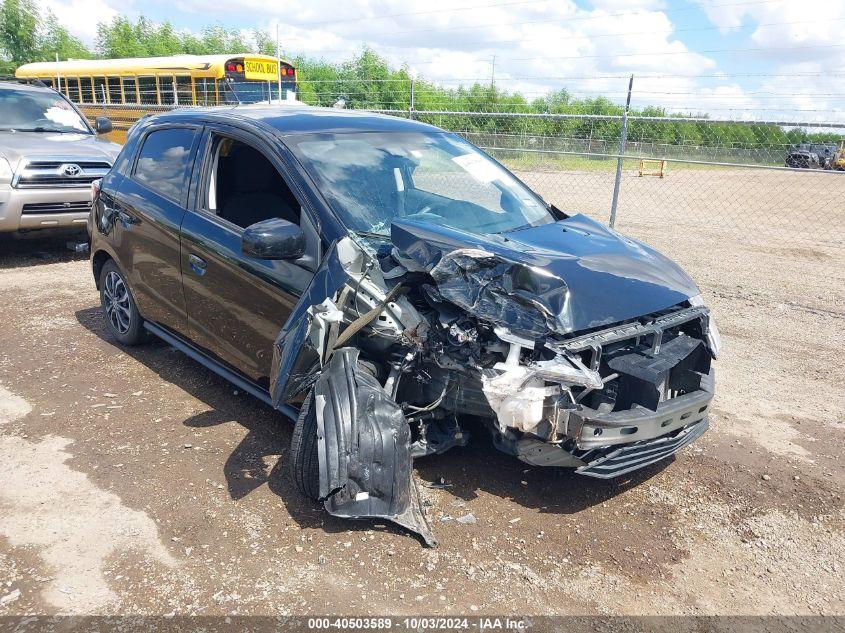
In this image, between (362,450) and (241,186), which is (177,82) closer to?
(241,186)

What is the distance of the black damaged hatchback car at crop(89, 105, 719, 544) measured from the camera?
298cm

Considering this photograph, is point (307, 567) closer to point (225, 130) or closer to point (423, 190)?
point (423, 190)

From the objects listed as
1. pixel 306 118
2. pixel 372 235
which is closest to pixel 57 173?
pixel 306 118

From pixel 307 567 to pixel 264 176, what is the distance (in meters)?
2.48

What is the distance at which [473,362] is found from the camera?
3.03 m

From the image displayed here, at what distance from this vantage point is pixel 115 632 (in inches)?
101

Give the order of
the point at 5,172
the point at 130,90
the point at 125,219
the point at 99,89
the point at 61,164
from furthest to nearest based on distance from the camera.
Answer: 1. the point at 99,89
2. the point at 130,90
3. the point at 61,164
4. the point at 5,172
5. the point at 125,219

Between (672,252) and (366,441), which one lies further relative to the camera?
(672,252)

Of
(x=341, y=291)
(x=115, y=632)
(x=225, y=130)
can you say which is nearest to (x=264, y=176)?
(x=225, y=130)

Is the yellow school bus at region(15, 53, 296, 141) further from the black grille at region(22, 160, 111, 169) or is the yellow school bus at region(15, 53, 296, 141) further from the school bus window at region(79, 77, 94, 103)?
the black grille at region(22, 160, 111, 169)

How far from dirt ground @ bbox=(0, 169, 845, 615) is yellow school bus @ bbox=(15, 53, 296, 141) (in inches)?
545

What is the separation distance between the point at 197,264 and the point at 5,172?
5.09 metres

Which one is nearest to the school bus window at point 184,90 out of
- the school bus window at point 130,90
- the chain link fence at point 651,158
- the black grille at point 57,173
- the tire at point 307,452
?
the chain link fence at point 651,158

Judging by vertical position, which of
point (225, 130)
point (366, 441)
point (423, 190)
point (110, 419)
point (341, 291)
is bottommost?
point (110, 419)
